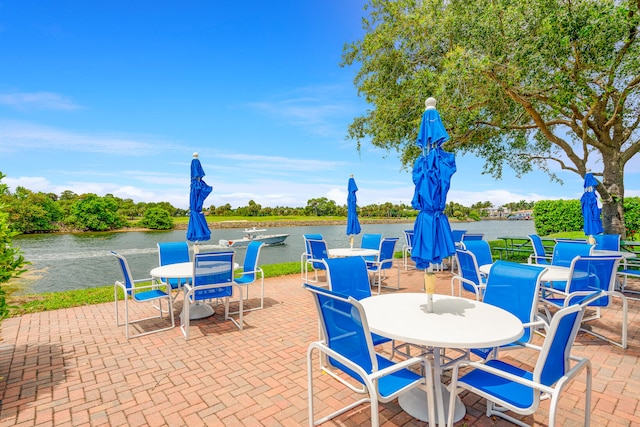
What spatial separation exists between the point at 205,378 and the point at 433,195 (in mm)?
2599

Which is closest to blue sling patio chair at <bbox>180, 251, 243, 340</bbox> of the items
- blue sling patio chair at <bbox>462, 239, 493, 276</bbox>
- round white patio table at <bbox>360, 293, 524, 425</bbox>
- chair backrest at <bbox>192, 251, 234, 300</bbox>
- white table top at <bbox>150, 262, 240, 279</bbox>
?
chair backrest at <bbox>192, 251, 234, 300</bbox>

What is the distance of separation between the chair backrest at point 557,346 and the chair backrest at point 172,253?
4989mm

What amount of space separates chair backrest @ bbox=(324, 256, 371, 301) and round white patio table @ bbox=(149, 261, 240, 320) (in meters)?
2.14

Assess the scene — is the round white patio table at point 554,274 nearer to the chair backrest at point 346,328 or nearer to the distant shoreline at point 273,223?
the chair backrest at point 346,328

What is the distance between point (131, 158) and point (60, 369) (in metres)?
25.6

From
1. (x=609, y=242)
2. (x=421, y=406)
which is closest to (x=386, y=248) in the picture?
(x=421, y=406)

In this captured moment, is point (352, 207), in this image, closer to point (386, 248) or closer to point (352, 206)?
point (352, 206)

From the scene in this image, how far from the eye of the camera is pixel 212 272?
3.92m

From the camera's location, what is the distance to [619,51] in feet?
19.8

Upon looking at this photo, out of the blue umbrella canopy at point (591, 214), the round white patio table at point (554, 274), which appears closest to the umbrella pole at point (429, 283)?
the round white patio table at point (554, 274)

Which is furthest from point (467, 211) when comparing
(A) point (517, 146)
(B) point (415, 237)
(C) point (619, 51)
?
(B) point (415, 237)

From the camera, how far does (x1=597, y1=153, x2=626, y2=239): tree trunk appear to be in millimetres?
8438

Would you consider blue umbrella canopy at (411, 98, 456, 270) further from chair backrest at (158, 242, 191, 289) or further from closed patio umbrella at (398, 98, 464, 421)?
chair backrest at (158, 242, 191, 289)

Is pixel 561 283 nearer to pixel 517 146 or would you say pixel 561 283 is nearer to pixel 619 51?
pixel 619 51
